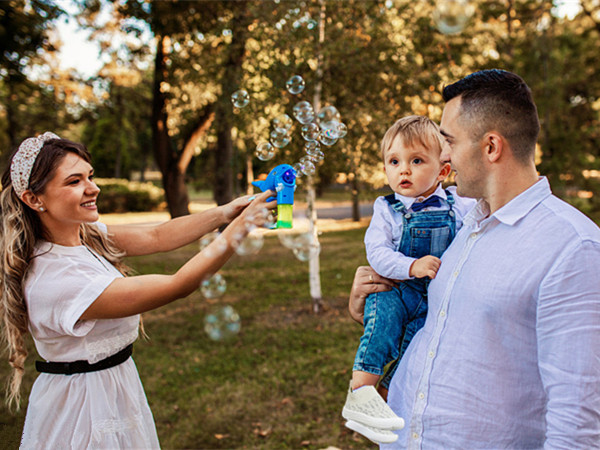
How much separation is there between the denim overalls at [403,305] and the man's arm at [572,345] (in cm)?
77

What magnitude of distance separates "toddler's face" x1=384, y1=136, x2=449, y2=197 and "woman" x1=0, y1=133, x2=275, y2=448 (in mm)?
653

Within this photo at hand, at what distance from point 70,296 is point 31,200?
1.71 feet

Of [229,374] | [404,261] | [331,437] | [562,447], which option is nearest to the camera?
[562,447]

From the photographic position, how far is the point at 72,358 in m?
2.15

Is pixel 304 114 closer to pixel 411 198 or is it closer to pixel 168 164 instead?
pixel 411 198

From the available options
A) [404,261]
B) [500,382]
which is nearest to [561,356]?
[500,382]

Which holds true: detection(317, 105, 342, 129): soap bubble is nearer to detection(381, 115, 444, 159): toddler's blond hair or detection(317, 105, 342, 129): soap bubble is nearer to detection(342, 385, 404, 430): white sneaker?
detection(381, 115, 444, 159): toddler's blond hair

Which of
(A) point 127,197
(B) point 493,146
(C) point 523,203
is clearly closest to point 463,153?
(B) point 493,146

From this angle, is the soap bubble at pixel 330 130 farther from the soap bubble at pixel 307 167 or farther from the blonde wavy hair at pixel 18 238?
the blonde wavy hair at pixel 18 238

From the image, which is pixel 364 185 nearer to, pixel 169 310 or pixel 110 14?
pixel 169 310

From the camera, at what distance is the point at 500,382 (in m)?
1.47

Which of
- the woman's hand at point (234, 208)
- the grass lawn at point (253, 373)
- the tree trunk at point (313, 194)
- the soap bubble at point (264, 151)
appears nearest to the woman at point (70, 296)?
the grass lawn at point (253, 373)

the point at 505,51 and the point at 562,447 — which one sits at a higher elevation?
the point at 505,51

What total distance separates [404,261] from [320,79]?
5343 millimetres
